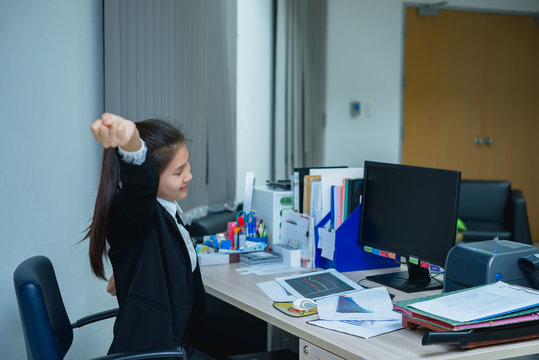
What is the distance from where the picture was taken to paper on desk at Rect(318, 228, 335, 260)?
7.21 feet

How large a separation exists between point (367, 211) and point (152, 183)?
1.10m

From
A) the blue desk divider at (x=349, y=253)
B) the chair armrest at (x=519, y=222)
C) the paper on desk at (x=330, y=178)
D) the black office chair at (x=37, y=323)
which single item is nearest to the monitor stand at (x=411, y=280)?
the blue desk divider at (x=349, y=253)

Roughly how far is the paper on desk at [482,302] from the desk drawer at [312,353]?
0.27 metres

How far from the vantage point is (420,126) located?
5.64 metres

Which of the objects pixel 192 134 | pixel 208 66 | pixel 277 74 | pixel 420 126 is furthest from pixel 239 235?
pixel 420 126

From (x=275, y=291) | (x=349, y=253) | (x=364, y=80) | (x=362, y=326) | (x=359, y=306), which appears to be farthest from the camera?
(x=364, y=80)

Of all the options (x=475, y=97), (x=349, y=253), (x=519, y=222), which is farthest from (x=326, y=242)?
(x=475, y=97)

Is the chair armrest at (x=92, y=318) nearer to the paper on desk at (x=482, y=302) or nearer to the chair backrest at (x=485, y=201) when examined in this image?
the paper on desk at (x=482, y=302)

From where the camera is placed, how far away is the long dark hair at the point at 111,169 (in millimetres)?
1484

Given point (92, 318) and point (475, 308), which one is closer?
point (475, 308)

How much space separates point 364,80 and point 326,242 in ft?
11.4

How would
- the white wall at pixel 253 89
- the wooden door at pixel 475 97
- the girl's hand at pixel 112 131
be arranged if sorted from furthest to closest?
the wooden door at pixel 475 97 → the white wall at pixel 253 89 → the girl's hand at pixel 112 131

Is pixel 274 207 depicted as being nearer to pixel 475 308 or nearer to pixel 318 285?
pixel 318 285

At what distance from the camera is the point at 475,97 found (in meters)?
5.82
